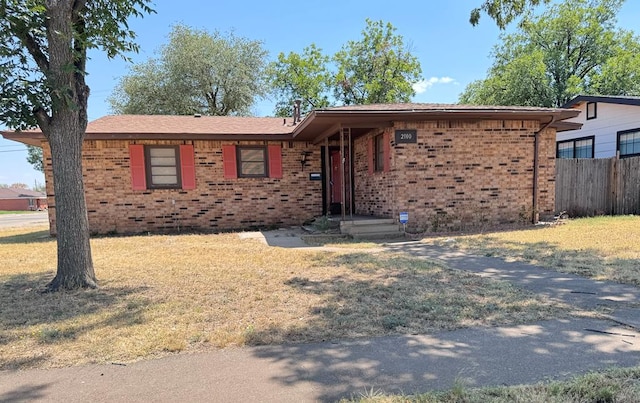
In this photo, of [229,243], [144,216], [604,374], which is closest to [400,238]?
[229,243]

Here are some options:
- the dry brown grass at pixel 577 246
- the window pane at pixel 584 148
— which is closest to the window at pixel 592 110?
the window pane at pixel 584 148

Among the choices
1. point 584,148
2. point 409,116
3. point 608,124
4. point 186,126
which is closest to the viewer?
point 409,116

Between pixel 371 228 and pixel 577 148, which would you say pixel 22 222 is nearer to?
pixel 371 228

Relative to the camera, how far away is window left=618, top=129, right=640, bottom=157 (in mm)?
13555

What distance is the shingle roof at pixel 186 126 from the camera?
11.1m

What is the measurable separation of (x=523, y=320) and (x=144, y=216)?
1078 cm

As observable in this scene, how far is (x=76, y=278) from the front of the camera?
4.81 metres

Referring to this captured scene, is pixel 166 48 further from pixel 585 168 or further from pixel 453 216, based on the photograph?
pixel 585 168

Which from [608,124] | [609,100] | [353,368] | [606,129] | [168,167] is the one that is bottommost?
[353,368]

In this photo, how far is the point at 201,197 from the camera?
11.7 metres

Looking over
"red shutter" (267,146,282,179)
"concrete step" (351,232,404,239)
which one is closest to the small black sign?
"concrete step" (351,232,404,239)

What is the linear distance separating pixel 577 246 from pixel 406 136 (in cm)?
436

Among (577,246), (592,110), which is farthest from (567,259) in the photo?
(592,110)

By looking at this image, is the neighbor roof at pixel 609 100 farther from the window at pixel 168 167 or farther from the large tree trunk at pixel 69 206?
the large tree trunk at pixel 69 206
